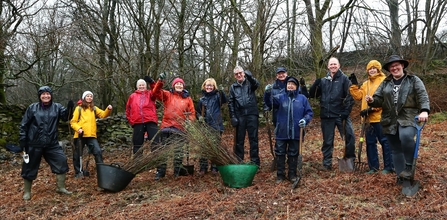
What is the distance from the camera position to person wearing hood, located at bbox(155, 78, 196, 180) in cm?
496

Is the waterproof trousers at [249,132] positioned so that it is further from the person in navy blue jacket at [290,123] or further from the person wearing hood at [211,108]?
the person in navy blue jacket at [290,123]

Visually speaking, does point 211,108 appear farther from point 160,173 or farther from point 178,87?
point 160,173

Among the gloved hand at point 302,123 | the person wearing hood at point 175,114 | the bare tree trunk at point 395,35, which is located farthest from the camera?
the bare tree trunk at point 395,35

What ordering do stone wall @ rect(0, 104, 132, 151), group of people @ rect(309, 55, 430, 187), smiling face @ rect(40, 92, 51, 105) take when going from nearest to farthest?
group of people @ rect(309, 55, 430, 187) → smiling face @ rect(40, 92, 51, 105) → stone wall @ rect(0, 104, 132, 151)

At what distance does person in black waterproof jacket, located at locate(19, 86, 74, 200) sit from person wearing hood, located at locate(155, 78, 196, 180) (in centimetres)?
139

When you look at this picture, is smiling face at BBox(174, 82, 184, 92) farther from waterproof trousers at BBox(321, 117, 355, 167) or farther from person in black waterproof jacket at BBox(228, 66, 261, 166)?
waterproof trousers at BBox(321, 117, 355, 167)

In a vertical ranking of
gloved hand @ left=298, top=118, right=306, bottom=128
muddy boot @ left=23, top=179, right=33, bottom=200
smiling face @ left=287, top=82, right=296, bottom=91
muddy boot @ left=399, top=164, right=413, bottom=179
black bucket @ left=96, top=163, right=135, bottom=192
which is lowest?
muddy boot @ left=23, top=179, right=33, bottom=200

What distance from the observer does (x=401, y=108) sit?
376cm

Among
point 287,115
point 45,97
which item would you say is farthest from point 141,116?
point 287,115

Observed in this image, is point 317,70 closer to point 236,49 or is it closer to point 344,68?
Result: point 236,49

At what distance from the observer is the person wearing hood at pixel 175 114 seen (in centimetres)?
496

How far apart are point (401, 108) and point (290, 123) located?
127 cm

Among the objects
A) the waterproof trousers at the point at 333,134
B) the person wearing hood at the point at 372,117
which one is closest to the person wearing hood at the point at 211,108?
the waterproof trousers at the point at 333,134

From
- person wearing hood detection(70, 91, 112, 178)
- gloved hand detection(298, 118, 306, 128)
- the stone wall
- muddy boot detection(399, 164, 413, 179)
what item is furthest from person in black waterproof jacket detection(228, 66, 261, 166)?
the stone wall
